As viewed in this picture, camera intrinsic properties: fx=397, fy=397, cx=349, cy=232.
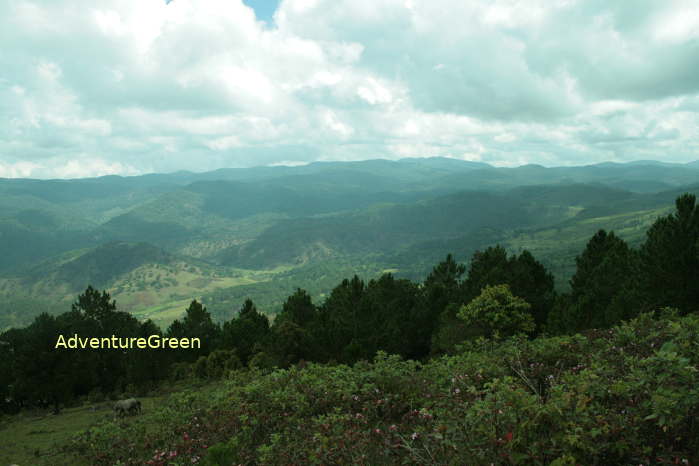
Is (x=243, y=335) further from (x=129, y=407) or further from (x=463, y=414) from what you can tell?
(x=463, y=414)

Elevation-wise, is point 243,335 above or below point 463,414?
below

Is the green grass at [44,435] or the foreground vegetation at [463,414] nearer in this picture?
the foreground vegetation at [463,414]

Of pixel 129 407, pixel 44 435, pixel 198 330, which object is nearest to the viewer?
pixel 129 407

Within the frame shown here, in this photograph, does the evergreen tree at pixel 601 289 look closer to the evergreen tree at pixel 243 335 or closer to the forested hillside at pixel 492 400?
the forested hillside at pixel 492 400

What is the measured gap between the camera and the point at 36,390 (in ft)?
118

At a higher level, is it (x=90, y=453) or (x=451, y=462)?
(x=451, y=462)

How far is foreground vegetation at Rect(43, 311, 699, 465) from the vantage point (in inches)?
218

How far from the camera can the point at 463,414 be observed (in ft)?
25.8

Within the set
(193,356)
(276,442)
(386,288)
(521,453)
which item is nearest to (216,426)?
(276,442)

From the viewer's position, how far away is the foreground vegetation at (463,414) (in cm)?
555

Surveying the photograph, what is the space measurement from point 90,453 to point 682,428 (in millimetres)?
15708

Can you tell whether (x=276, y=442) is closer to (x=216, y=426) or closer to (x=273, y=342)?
(x=216, y=426)

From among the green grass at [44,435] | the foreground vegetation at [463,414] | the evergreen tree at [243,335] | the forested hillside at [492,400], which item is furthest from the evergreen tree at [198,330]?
the foreground vegetation at [463,414]

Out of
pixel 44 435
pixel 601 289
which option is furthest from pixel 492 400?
pixel 601 289
